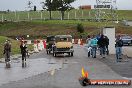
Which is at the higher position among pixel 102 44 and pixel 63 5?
pixel 63 5

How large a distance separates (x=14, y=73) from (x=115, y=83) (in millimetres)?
8531

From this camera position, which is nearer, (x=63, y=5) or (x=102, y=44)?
(x=102, y=44)

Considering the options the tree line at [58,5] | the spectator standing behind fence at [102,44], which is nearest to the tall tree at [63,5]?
the tree line at [58,5]

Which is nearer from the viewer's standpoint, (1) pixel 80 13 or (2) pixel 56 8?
(2) pixel 56 8

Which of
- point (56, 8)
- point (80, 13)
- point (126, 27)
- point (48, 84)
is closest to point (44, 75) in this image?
point (48, 84)

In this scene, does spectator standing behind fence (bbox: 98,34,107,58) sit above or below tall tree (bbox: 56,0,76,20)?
below

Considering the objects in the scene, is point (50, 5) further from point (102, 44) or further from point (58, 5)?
point (102, 44)

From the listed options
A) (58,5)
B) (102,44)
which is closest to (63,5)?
(58,5)

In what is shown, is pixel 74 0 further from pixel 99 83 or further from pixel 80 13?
pixel 99 83

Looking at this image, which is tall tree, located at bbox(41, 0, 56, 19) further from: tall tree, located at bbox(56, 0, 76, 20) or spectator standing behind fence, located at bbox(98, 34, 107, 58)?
spectator standing behind fence, located at bbox(98, 34, 107, 58)

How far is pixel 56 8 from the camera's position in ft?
384

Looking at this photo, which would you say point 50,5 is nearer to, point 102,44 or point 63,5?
point 63,5

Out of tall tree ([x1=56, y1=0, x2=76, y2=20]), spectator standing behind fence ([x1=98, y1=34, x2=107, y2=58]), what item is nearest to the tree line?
tall tree ([x1=56, y1=0, x2=76, y2=20])

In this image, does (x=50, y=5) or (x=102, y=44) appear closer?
(x=102, y=44)
